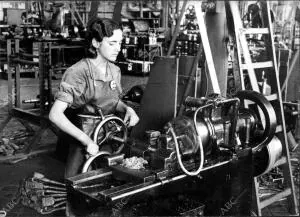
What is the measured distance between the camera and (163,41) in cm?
1170

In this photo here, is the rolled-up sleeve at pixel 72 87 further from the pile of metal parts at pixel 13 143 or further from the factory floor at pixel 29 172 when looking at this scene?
the pile of metal parts at pixel 13 143

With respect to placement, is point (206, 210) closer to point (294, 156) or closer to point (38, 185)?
point (38, 185)

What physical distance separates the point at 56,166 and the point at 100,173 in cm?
282

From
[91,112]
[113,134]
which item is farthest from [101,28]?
[113,134]

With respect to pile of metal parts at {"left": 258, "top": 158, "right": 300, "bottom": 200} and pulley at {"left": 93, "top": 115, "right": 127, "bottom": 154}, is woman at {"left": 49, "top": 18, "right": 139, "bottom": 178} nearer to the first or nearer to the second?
pulley at {"left": 93, "top": 115, "right": 127, "bottom": 154}

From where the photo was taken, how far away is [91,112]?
2.97 m

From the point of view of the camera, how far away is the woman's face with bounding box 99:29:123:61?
9.20 ft

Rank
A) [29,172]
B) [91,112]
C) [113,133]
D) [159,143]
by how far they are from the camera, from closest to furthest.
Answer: [159,143] → [113,133] → [91,112] → [29,172]

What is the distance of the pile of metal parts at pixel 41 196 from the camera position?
269 cm

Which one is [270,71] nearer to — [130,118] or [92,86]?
[130,118]

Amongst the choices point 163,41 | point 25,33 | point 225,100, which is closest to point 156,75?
point 225,100

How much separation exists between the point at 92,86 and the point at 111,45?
0.32 meters

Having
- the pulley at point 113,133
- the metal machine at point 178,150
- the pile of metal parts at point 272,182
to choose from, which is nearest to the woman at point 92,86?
the pulley at point 113,133

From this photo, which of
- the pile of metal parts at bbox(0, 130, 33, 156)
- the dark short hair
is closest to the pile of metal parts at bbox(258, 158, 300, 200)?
the dark short hair
